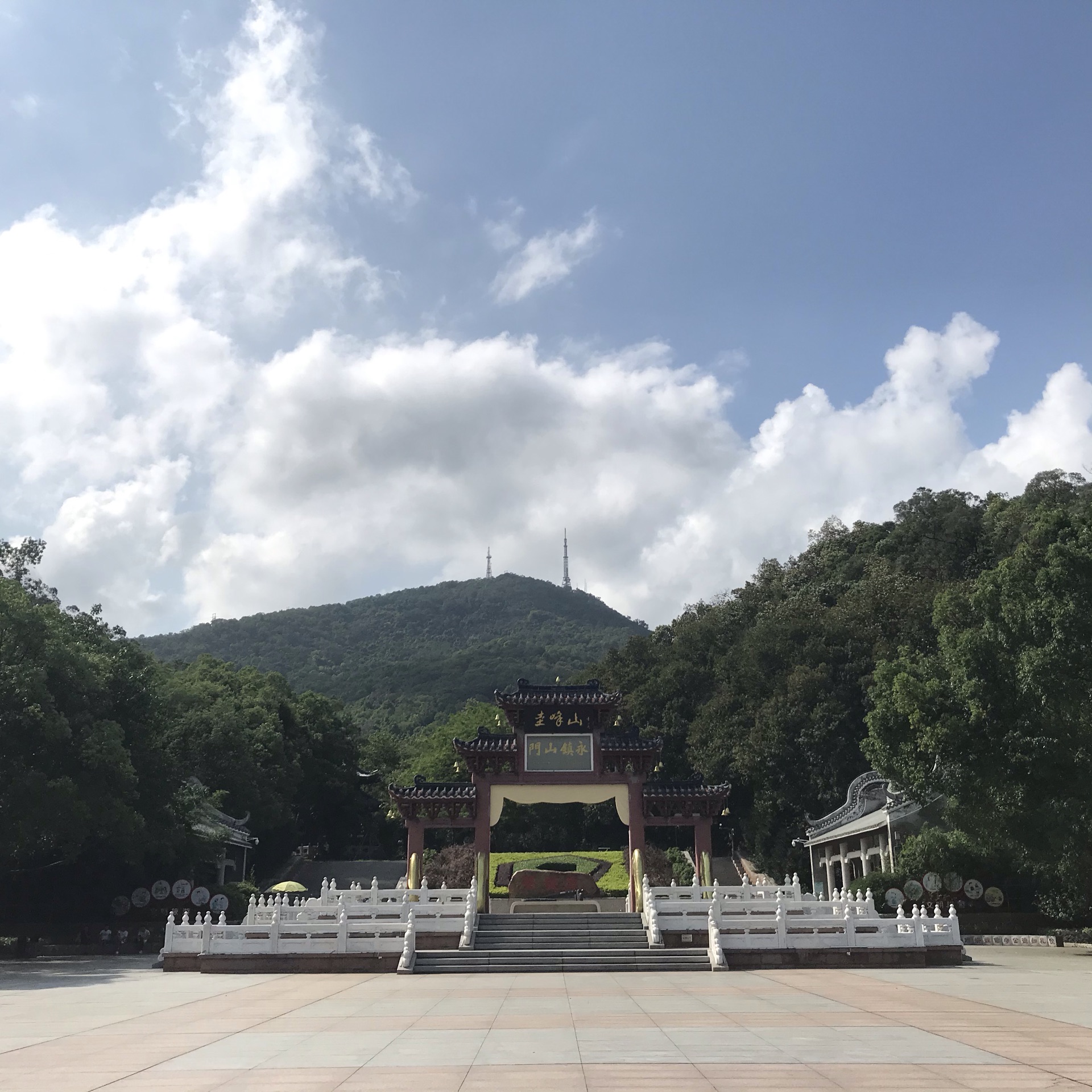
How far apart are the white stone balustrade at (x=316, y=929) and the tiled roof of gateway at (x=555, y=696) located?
5.31 metres

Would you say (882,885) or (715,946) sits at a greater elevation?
(882,885)

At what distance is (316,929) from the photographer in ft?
54.2

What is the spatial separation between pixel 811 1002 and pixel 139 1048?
6873mm

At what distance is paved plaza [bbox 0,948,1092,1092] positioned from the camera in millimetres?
6230

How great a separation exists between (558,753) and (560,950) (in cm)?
587

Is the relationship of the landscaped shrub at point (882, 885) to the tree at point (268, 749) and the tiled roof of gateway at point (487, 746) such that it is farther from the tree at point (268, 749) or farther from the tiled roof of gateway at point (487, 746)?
the tree at point (268, 749)

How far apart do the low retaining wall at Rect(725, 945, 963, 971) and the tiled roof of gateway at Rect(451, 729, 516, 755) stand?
7.70 meters

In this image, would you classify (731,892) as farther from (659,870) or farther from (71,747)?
(71,747)

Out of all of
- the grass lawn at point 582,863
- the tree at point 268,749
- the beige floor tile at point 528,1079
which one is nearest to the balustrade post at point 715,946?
→ the beige floor tile at point 528,1079

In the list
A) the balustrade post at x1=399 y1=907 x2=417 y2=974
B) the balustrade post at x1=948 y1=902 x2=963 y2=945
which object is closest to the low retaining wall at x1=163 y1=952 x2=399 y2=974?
the balustrade post at x1=399 y1=907 x2=417 y2=974

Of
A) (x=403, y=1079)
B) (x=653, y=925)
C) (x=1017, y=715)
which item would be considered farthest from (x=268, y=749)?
(x=403, y=1079)

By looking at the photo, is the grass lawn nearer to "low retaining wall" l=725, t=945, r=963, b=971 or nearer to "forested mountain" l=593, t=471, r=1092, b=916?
"forested mountain" l=593, t=471, r=1092, b=916

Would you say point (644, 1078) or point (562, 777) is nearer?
point (644, 1078)

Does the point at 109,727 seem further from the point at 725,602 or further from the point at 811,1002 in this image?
the point at 725,602
